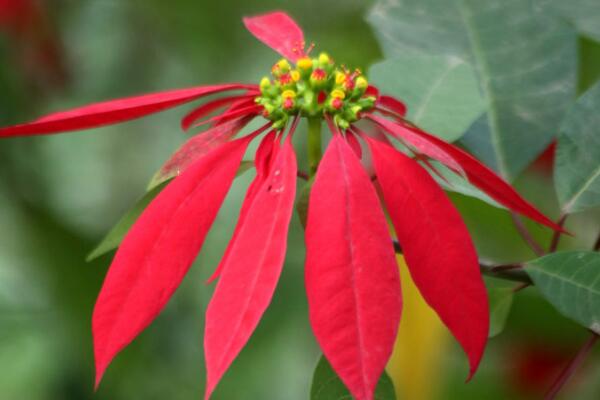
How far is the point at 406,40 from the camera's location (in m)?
0.75

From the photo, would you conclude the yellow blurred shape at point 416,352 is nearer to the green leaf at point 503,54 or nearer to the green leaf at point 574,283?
the green leaf at point 503,54

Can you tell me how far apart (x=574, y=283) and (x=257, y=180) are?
17 cm

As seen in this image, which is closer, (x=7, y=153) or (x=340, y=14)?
(x=7, y=153)

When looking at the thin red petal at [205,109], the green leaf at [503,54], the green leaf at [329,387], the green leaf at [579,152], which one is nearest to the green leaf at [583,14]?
the green leaf at [503,54]

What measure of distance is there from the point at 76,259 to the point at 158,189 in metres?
0.55

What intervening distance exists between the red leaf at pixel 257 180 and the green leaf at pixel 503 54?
8.9 inches

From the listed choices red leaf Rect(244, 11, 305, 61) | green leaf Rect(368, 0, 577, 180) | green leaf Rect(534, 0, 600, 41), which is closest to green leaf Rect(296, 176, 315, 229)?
red leaf Rect(244, 11, 305, 61)

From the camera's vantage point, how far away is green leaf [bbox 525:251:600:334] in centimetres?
51

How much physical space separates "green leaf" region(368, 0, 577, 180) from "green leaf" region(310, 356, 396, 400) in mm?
248

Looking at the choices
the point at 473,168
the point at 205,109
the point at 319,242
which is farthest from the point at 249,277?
the point at 205,109

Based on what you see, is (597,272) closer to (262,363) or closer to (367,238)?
(367,238)

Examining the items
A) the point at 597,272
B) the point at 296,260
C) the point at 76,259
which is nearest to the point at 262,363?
the point at 296,260

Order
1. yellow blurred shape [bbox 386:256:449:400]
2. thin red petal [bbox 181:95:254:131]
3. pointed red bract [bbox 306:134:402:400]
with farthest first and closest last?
1. yellow blurred shape [bbox 386:256:449:400]
2. thin red petal [bbox 181:95:254:131]
3. pointed red bract [bbox 306:134:402:400]

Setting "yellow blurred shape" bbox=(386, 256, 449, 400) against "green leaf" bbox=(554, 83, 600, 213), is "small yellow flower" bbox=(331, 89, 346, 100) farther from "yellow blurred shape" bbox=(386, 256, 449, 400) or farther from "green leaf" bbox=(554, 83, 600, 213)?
"yellow blurred shape" bbox=(386, 256, 449, 400)
